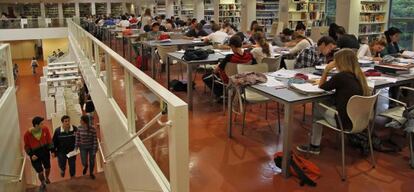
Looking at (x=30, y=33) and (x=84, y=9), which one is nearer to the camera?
(x=30, y=33)

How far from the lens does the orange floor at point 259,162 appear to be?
299cm

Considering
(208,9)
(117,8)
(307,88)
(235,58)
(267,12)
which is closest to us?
(307,88)

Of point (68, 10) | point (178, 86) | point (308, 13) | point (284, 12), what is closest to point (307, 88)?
point (178, 86)

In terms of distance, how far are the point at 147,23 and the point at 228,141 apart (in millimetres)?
6606

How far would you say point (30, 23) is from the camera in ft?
59.3

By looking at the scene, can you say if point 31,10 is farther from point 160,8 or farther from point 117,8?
point 160,8

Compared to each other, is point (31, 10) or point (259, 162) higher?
point (31, 10)

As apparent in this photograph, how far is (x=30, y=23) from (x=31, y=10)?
622 cm

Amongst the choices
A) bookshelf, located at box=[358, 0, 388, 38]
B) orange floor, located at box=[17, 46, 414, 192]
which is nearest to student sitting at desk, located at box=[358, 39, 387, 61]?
orange floor, located at box=[17, 46, 414, 192]

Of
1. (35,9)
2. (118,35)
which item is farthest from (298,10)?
(35,9)

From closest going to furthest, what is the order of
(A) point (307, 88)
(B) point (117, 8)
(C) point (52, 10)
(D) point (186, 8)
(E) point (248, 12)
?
1. (A) point (307, 88)
2. (E) point (248, 12)
3. (D) point (186, 8)
4. (C) point (52, 10)
5. (B) point (117, 8)

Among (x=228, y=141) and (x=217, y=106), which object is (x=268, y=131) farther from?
(x=217, y=106)

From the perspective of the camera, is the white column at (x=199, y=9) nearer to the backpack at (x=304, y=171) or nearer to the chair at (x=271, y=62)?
the chair at (x=271, y=62)

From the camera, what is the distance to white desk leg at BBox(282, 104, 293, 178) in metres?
3.00
